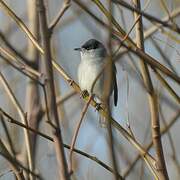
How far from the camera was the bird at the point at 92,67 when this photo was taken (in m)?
3.50

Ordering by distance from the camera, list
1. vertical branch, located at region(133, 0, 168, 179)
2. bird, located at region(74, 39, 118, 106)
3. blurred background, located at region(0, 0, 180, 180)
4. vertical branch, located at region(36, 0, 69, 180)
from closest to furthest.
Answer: vertical branch, located at region(36, 0, 69, 180) → vertical branch, located at region(133, 0, 168, 179) → blurred background, located at region(0, 0, 180, 180) → bird, located at region(74, 39, 118, 106)

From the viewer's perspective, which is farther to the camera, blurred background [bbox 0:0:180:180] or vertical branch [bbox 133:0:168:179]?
blurred background [bbox 0:0:180:180]

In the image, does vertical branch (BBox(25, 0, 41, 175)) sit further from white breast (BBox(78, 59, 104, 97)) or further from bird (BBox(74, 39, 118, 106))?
white breast (BBox(78, 59, 104, 97))

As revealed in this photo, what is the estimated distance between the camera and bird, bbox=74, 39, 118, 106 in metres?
3.50

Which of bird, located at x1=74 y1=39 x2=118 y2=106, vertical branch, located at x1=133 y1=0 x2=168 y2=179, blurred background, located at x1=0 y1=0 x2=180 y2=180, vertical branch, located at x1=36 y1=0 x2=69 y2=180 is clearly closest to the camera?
vertical branch, located at x1=36 y1=0 x2=69 y2=180

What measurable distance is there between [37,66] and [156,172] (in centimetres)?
132

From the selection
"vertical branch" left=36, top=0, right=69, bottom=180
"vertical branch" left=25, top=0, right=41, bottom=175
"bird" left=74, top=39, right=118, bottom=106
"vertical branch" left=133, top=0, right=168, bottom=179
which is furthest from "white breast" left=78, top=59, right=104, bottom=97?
"vertical branch" left=36, top=0, right=69, bottom=180

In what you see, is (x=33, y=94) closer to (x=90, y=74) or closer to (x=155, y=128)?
(x=90, y=74)

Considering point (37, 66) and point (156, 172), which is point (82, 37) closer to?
point (37, 66)

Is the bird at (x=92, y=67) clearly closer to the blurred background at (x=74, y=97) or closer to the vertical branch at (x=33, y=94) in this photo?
the blurred background at (x=74, y=97)

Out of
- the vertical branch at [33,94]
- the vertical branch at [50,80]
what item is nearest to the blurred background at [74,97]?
the vertical branch at [33,94]

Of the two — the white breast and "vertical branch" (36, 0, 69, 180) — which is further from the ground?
"vertical branch" (36, 0, 69, 180)

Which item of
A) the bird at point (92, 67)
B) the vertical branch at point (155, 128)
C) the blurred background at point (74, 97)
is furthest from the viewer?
the bird at point (92, 67)

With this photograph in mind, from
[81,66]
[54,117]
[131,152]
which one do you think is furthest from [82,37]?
[54,117]
